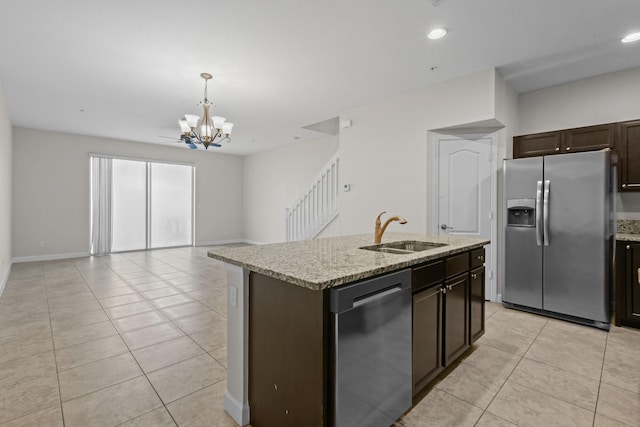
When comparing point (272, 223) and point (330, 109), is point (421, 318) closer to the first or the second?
point (330, 109)

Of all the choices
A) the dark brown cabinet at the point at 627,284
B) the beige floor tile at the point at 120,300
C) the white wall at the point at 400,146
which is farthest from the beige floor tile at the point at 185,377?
the dark brown cabinet at the point at 627,284

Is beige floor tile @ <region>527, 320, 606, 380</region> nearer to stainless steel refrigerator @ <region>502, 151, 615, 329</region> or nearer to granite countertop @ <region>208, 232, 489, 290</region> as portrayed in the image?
stainless steel refrigerator @ <region>502, 151, 615, 329</region>

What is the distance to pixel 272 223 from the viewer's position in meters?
8.99

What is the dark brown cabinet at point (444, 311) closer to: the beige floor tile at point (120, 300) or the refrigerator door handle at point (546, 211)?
the refrigerator door handle at point (546, 211)

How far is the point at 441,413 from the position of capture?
188 cm

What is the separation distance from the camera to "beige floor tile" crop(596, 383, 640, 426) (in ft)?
6.02

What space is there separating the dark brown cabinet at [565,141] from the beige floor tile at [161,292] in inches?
202

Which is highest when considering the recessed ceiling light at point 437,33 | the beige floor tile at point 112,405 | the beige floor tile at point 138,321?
the recessed ceiling light at point 437,33

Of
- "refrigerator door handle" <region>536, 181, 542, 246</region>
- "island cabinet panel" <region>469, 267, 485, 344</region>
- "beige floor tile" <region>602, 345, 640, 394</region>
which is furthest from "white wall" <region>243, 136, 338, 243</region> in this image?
"beige floor tile" <region>602, 345, 640, 394</region>

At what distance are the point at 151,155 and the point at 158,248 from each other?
2.55 m

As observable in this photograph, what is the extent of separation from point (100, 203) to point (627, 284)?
9.57 metres

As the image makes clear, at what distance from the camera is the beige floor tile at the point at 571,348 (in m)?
2.42

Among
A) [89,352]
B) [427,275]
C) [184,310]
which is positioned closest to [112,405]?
[89,352]

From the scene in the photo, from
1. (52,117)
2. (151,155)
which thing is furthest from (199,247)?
(52,117)
